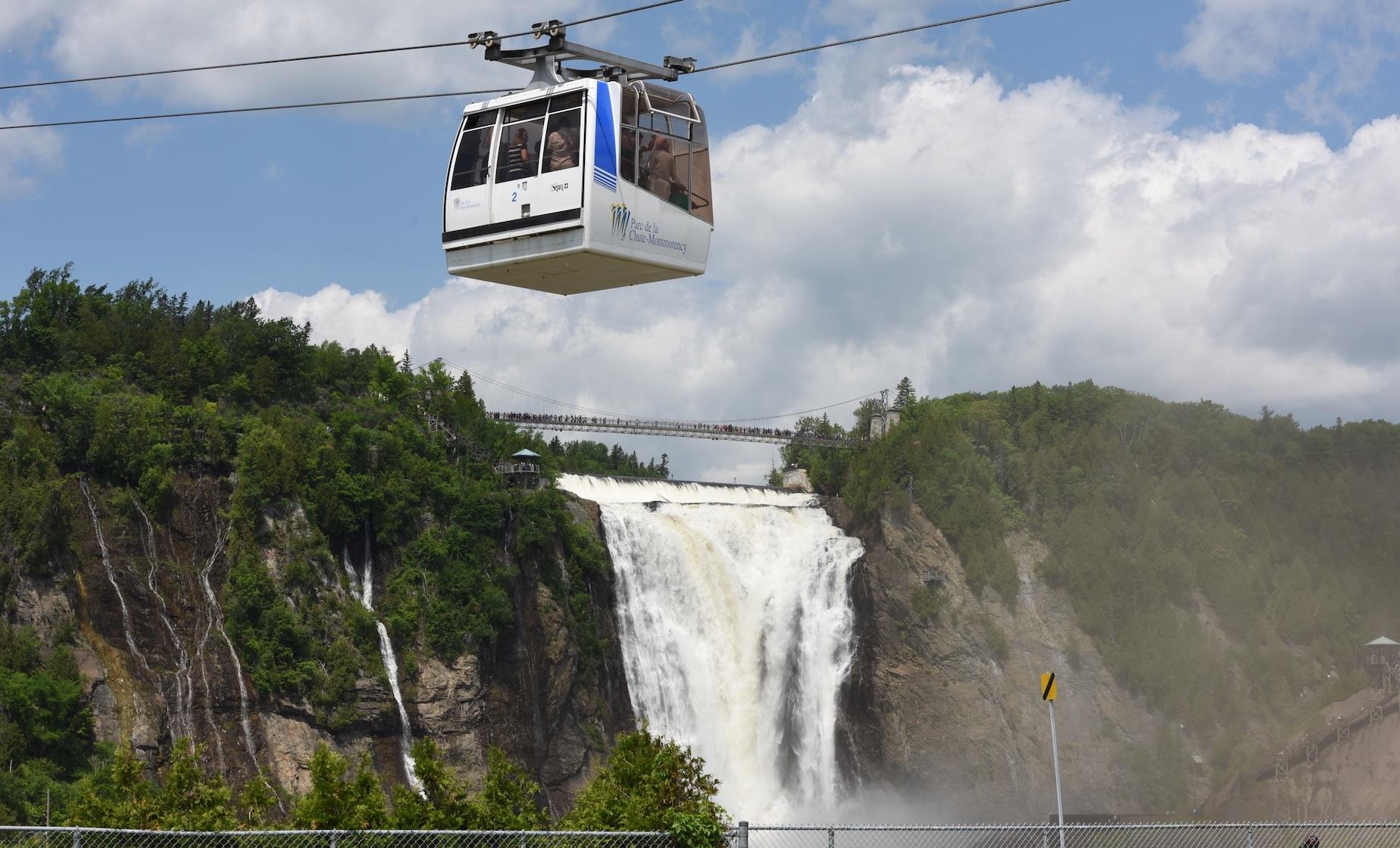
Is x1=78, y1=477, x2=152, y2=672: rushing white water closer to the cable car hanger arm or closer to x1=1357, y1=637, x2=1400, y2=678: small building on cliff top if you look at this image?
the cable car hanger arm

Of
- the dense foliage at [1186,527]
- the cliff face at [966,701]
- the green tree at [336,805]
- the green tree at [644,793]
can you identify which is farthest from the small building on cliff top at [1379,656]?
the green tree at [336,805]

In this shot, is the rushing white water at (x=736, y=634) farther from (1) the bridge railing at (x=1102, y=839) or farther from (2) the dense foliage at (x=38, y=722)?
(2) the dense foliage at (x=38, y=722)

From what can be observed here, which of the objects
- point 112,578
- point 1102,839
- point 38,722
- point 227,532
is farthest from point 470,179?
point 1102,839

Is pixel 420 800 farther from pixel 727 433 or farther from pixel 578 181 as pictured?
pixel 727 433

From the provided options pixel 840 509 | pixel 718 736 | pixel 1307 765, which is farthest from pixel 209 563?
pixel 1307 765

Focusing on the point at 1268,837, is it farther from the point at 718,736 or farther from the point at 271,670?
the point at 271,670
